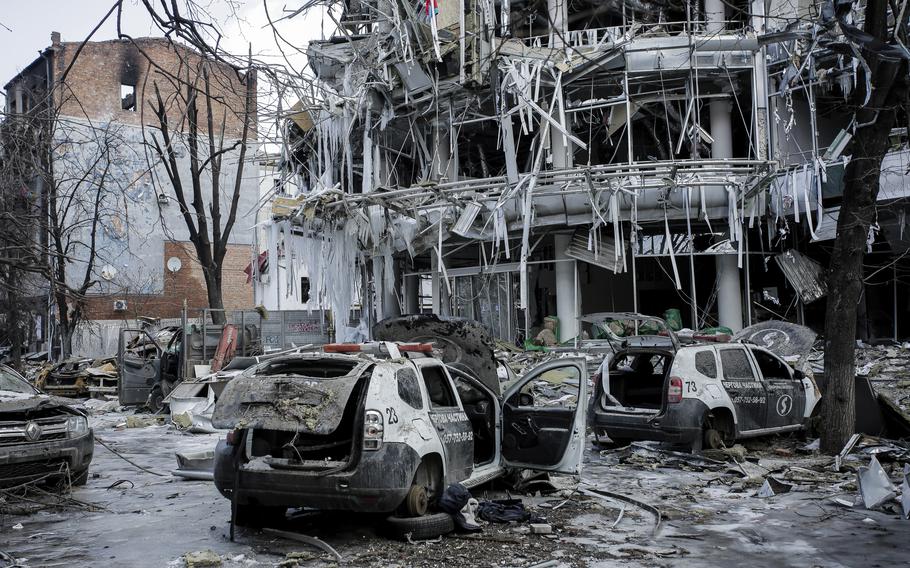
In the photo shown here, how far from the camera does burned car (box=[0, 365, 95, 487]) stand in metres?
8.46

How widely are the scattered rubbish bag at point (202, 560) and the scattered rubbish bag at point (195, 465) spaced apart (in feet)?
14.2

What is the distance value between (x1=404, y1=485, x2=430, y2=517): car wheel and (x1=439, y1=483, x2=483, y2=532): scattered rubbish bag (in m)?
0.19

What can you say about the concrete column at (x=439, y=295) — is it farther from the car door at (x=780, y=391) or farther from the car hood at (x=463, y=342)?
the car hood at (x=463, y=342)

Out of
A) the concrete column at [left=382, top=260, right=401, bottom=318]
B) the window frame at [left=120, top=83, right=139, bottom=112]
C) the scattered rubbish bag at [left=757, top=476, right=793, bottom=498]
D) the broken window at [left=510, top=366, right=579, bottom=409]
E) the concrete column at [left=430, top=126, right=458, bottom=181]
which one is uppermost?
the window frame at [left=120, top=83, right=139, bottom=112]

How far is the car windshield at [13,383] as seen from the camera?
10352mm

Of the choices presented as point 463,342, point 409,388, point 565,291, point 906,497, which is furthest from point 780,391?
point 565,291

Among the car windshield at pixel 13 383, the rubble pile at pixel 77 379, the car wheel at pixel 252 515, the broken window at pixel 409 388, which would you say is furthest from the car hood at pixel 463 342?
the rubble pile at pixel 77 379

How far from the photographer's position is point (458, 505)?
7.04m

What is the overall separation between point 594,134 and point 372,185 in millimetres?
6758

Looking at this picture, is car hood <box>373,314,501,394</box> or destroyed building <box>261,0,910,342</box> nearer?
car hood <box>373,314,501,394</box>

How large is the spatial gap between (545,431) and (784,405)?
17.9 ft

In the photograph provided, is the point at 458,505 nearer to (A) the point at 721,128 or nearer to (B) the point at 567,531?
(B) the point at 567,531

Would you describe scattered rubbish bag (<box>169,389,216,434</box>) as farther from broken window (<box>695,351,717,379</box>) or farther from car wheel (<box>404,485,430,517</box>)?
car wheel (<box>404,485,430,517</box>)

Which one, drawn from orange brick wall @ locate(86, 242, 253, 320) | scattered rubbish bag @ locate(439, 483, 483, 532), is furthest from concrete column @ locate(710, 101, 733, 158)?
orange brick wall @ locate(86, 242, 253, 320)
